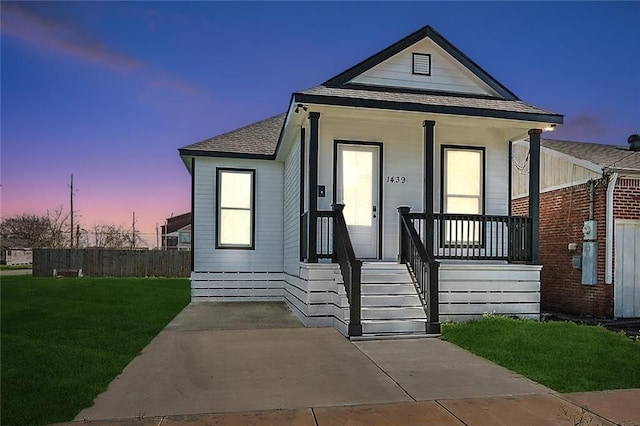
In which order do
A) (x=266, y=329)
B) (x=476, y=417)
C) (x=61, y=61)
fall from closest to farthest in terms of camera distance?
1. (x=476, y=417)
2. (x=266, y=329)
3. (x=61, y=61)

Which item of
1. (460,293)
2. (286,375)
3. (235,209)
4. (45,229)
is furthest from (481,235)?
(45,229)

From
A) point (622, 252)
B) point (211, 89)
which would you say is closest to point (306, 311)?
point (622, 252)

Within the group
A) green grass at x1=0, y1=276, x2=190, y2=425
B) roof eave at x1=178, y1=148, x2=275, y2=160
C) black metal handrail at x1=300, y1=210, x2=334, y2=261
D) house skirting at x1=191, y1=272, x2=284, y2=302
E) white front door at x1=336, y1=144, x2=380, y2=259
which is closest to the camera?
green grass at x1=0, y1=276, x2=190, y2=425

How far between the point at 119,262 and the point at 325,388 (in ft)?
70.1

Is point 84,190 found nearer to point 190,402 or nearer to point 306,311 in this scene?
point 306,311

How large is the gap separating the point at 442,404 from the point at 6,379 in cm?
407

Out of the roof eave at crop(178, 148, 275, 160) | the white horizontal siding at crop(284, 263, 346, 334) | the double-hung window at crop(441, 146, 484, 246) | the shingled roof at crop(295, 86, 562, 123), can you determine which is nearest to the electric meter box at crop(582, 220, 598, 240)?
the double-hung window at crop(441, 146, 484, 246)

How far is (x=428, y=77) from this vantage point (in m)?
8.86

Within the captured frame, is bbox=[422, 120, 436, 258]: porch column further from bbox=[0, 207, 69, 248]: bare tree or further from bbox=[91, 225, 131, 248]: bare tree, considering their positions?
bbox=[91, 225, 131, 248]: bare tree

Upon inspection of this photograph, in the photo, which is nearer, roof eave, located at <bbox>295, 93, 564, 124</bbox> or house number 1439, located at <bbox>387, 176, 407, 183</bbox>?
roof eave, located at <bbox>295, 93, 564, 124</bbox>

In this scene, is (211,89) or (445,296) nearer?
(445,296)

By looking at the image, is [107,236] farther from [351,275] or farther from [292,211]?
[351,275]

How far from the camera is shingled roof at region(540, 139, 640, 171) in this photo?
890cm

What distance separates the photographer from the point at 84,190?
33375 millimetres
